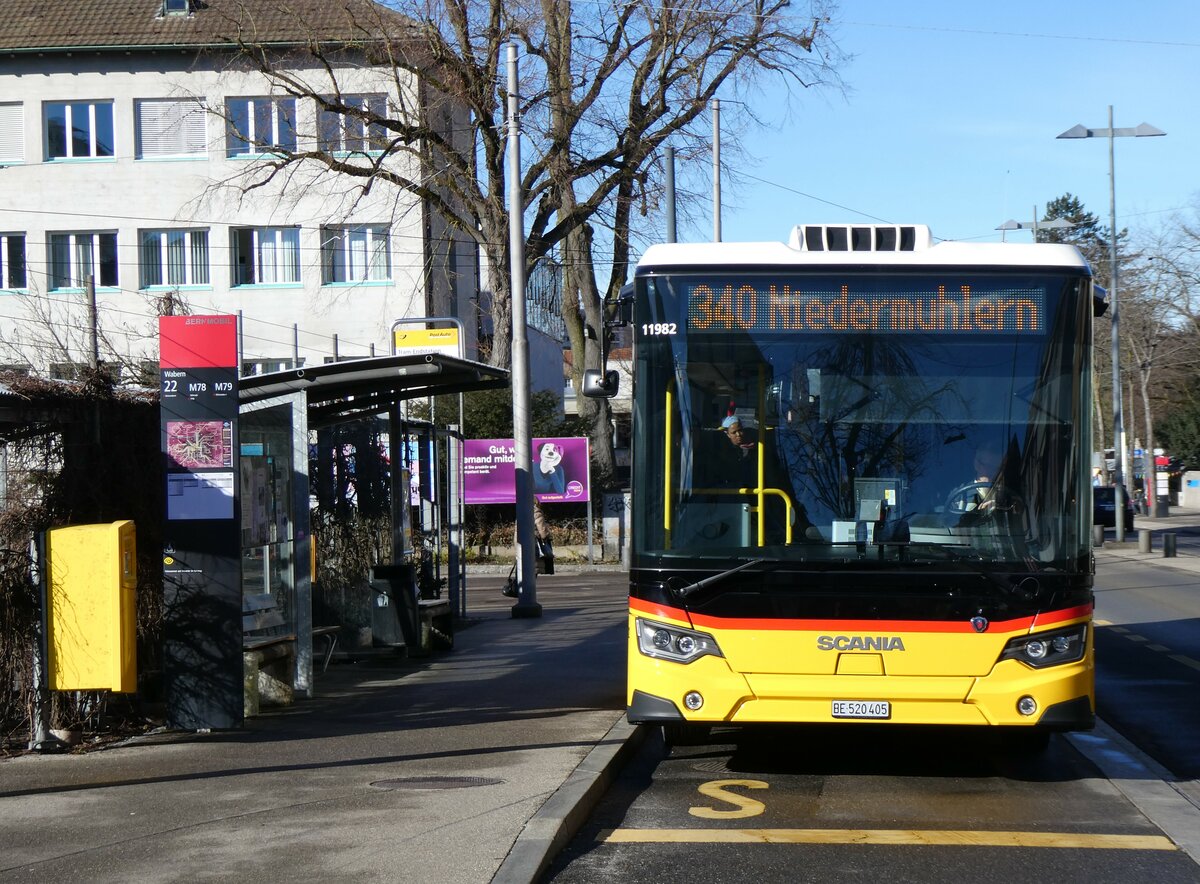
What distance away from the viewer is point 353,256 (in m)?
43.1

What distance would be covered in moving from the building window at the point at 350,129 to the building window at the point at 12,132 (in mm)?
11592

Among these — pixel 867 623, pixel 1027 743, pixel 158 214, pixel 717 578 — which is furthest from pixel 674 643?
pixel 158 214

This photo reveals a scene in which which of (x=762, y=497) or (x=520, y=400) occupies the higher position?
(x=520, y=400)

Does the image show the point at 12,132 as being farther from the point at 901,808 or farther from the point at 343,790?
the point at 901,808

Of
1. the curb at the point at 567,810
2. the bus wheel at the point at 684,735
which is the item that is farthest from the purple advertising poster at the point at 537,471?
the bus wheel at the point at 684,735

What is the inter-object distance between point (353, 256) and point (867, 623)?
3670 cm

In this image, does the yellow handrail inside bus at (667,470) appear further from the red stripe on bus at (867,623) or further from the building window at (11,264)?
the building window at (11,264)

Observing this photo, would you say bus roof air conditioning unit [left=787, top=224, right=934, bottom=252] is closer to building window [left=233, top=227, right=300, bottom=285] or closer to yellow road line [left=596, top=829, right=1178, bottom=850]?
yellow road line [left=596, top=829, right=1178, bottom=850]

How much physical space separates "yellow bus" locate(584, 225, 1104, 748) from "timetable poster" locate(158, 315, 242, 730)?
2.96m

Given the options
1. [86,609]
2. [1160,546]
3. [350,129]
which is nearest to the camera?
[86,609]

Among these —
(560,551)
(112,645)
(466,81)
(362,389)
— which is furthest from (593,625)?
(560,551)

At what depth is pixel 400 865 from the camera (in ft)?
20.3

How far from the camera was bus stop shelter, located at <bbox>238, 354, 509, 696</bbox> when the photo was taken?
37.3 ft

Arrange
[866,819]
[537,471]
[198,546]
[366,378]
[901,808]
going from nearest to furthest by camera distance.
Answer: [866,819]
[901,808]
[198,546]
[366,378]
[537,471]
